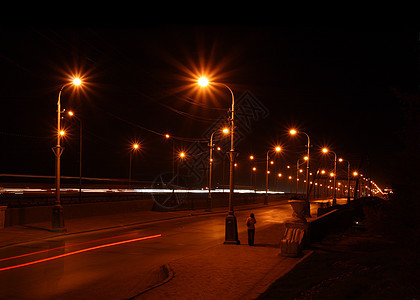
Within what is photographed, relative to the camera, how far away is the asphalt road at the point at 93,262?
10039 mm

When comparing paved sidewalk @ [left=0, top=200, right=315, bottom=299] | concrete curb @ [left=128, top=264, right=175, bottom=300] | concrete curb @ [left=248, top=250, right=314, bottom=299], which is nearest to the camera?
concrete curb @ [left=248, top=250, right=314, bottom=299]

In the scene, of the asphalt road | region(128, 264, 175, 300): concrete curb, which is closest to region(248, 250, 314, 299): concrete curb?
region(128, 264, 175, 300): concrete curb

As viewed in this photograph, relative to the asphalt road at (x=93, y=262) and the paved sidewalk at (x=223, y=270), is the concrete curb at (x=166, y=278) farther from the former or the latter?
the asphalt road at (x=93, y=262)

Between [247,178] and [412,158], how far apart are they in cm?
13085

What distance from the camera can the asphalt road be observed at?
10.0 metres

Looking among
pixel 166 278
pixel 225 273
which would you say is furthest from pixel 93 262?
pixel 225 273

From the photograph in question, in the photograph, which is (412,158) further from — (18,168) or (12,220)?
(18,168)

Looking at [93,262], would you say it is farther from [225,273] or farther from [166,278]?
[225,273]

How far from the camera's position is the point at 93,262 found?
45.3 ft

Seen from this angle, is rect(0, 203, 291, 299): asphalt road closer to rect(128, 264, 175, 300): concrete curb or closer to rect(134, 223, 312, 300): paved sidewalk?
rect(128, 264, 175, 300): concrete curb

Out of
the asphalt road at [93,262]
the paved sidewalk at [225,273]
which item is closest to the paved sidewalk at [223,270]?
the paved sidewalk at [225,273]

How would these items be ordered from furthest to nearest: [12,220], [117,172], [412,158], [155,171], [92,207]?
[155,171] → [117,172] → [92,207] → [12,220] → [412,158]

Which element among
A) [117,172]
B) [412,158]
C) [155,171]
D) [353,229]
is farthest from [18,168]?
[412,158]

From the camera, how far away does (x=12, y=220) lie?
2331cm
